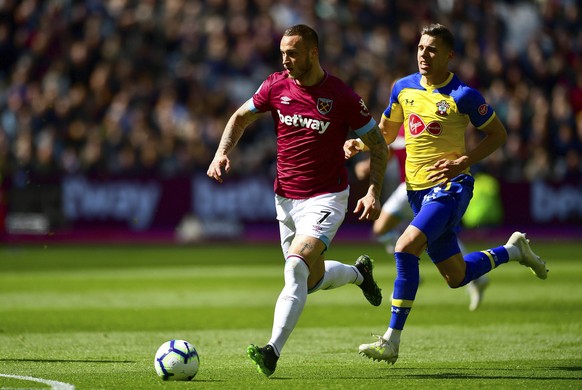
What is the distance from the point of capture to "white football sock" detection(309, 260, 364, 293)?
352 inches

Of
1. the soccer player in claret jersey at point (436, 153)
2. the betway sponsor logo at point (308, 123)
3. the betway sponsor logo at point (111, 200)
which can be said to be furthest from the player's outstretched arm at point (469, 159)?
the betway sponsor logo at point (111, 200)

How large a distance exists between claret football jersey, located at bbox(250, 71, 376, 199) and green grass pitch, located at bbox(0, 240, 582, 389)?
4.52 feet

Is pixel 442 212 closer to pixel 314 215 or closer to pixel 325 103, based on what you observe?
pixel 314 215

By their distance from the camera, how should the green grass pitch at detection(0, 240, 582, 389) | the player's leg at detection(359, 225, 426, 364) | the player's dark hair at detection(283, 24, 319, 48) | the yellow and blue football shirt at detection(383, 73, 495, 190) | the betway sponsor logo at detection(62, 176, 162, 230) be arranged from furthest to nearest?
the betway sponsor logo at detection(62, 176, 162, 230) < the yellow and blue football shirt at detection(383, 73, 495, 190) < the player's leg at detection(359, 225, 426, 364) < the player's dark hair at detection(283, 24, 319, 48) < the green grass pitch at detection(0, 240, 582, 389)

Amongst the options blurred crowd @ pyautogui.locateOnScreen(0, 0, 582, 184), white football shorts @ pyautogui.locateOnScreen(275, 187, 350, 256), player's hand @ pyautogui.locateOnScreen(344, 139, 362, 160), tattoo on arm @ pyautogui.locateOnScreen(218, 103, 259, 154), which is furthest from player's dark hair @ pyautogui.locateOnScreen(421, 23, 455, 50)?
blurred crowd @ pyautogui.locateOnScreen(0, 0, 582, 184)

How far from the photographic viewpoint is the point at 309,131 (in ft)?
27.1

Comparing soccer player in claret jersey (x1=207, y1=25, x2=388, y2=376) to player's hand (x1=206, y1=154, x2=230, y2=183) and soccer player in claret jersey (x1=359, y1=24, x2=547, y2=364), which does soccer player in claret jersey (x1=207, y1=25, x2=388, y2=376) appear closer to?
player's hand (x1=206, y1=154, x2=230, y2=183)

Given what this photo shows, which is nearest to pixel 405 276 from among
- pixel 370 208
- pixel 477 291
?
pixel 370 208

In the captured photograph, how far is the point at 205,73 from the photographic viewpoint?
81.6ft

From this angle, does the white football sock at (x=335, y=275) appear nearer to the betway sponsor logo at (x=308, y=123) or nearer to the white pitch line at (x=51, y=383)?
the betway sponsor logo at (x=308, y=123)

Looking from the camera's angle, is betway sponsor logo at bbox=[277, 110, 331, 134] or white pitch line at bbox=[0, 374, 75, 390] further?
betway sponsor logo at bbox=[277, 110, 331, 134]

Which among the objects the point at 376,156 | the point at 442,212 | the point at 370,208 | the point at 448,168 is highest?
the point at 376,156

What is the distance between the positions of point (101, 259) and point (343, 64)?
7.93 metres

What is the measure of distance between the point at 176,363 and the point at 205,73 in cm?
1772
